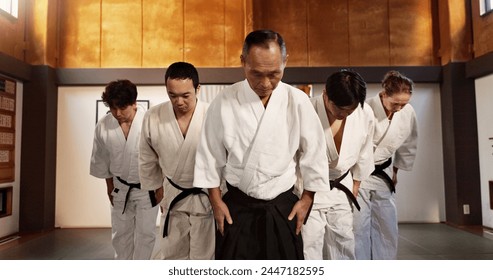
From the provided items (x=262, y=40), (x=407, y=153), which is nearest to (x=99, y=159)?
(x=262, y=40)

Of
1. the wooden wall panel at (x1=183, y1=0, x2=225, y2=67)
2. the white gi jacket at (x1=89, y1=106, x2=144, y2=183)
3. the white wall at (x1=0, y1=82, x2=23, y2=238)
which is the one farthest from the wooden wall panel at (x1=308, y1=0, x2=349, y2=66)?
the white wall at (x1=0, y1=82, x2=23, y2=238)

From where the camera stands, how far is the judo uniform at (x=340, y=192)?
139 centimetres

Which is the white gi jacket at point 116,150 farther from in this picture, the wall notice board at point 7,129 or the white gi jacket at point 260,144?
the white gi jacket at point 260,144

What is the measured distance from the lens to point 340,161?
1.41 meters

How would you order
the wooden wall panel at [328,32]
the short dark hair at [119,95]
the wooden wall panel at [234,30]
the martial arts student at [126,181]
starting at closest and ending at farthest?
the short dark hair at [119,95] → the martial arts student at [126,181] → the wooden wall panel at [234,30] → the wooden wall panel at [328,32]

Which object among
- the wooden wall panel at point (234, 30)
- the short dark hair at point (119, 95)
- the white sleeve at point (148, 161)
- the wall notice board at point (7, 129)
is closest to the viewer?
the white sleeve at point (148, 161)

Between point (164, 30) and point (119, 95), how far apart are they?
506mm

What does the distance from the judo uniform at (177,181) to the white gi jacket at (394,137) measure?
39.0 inches

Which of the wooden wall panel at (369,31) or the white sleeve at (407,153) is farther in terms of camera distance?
the wooden wall panel at (369,31)

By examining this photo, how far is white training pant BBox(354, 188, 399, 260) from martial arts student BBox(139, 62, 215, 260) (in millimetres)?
885

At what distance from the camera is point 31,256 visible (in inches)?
60.4

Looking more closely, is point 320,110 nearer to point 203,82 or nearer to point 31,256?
point 203,82

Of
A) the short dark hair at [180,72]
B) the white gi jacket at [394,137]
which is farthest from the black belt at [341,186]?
the short dark hair at [180,72]

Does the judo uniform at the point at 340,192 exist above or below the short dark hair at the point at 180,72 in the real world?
below
